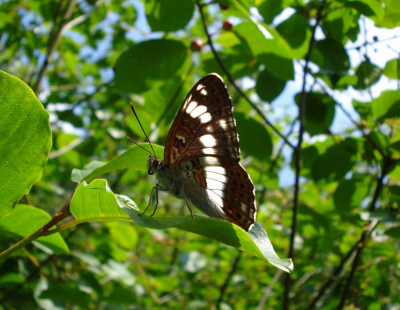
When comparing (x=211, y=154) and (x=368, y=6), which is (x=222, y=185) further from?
(x=368, y=6)

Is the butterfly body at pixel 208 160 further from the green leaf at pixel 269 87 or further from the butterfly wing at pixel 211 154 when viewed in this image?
the green leaf at pixel 269 87

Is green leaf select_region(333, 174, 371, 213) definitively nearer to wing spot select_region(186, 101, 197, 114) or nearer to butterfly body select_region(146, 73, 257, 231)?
butterfly body select_region(146, 73, 257, 231)

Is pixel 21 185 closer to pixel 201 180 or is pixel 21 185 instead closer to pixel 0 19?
pixel 201 180

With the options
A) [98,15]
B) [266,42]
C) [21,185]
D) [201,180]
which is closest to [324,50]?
[266,42]

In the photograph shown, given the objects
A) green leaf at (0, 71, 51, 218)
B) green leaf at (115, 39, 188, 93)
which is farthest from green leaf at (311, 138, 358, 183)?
green leaf at (0, 71, 51, 218)

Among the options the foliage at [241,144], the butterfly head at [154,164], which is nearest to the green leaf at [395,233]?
the foliage at [241,144]

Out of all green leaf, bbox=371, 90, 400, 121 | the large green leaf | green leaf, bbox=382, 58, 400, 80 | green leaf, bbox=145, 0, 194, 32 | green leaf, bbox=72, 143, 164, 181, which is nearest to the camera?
the large green leaf

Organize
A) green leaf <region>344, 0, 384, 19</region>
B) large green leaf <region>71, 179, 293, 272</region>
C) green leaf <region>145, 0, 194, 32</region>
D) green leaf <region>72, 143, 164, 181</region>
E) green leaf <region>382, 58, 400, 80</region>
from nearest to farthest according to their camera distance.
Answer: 1. large green leaf <region>71, 179, 293, 272</region>
2. green leaf <region>72, 143, 164, 181</region>
3. green leaf <region>344, 0, 384, 19</region>
4. green leaf <region>145, 0, 194, 32</region>
5. green leaf <region>382, 58, 400, 80</region>
